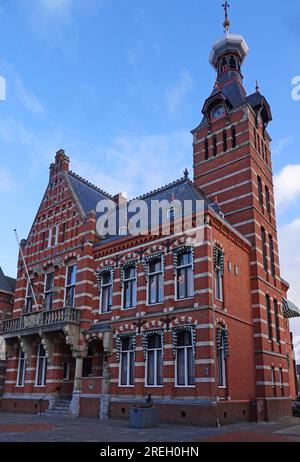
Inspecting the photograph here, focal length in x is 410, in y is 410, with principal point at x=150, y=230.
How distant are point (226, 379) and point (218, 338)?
216 cm

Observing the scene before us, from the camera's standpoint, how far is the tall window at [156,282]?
23388 mm

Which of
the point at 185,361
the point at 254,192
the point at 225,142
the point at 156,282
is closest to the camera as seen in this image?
the point at 185,361

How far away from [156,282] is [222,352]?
5.34 m

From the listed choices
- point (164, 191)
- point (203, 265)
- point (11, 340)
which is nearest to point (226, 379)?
point (203, 265)

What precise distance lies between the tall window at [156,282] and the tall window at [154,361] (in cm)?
207

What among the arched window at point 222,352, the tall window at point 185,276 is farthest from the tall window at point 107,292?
the arched window at point 222,352

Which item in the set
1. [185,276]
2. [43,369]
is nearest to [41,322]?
[43,369]

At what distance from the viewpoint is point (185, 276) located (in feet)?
73.9

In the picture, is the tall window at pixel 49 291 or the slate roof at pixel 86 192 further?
the slate roof at pixel 86 192

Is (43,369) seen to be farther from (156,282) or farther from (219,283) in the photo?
(219,283)

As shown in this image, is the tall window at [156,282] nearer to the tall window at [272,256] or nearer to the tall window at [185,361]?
the tall window at [185,361]

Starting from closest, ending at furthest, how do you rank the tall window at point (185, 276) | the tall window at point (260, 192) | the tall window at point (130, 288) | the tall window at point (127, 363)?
the tall window at point (185, 276)
the tall window at point (127, 363)
the tall window at point (130, 288)
the tall window at point (260, 192)
